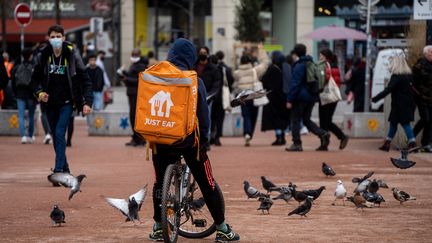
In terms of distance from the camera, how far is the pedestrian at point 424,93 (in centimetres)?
1838

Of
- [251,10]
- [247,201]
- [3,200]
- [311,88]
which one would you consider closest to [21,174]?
[3,200]

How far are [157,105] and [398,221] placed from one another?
302 cm

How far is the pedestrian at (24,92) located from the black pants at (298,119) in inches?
196

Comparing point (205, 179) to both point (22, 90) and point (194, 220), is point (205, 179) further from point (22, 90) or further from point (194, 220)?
point (22, 90)

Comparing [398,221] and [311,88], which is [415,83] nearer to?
[311,88]

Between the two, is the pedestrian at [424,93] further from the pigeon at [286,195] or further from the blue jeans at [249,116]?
the pigeon at [286,195]

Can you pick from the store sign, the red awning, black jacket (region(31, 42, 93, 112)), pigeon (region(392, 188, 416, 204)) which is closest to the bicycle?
pigeon (region(392, 188, 416, 204))

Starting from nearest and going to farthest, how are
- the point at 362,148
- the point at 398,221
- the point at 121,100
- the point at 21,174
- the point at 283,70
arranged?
the point at 398,221
the point at 21,174
the point at 362,148
the point at 283,70
the point at 121,100

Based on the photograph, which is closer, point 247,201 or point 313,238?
point 313,238

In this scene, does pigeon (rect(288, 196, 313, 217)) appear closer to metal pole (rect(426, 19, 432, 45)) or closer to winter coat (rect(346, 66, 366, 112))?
metal pole (rect(426, 19, 432, 45))

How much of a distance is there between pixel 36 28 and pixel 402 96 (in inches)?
1509

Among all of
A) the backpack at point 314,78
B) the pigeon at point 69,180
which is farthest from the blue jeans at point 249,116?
the pigeon at point 69,180

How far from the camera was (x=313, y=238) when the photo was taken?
30.3 ft

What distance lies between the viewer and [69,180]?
460 inches
